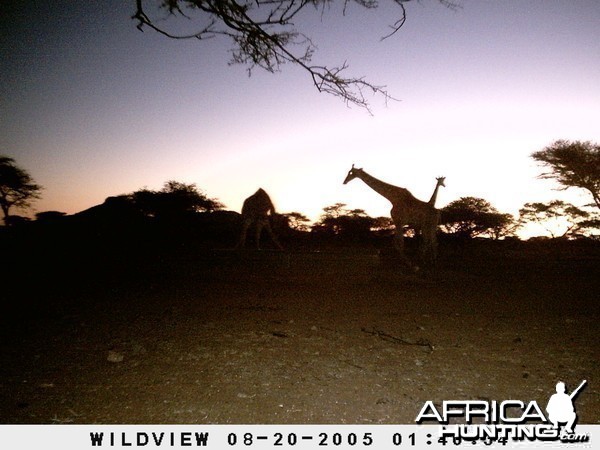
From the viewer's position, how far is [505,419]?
8.66 feet

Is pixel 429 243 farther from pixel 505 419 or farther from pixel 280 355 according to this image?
pixel 505 419

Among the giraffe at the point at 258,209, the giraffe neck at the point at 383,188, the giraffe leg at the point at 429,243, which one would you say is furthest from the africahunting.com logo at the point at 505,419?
the giraffe at the point at 258,209

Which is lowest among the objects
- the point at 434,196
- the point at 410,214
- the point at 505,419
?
the point at 505,419

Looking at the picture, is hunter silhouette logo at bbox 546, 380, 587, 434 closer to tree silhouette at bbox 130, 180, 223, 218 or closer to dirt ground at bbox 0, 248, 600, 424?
dirt ground at bbox 0, 248, 600, 424

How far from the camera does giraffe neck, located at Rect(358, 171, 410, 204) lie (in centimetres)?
1099

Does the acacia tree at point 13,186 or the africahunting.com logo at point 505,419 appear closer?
the africahunting.com logo at point 505,419

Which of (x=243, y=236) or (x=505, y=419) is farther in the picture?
(x=243, y=236)

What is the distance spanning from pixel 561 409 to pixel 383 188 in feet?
28.9

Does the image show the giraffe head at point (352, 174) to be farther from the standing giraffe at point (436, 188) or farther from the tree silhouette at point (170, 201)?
the tree silhouette at point (170, 201)

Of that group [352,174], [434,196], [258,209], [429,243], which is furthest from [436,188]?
[258,209]

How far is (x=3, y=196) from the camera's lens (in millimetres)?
24953

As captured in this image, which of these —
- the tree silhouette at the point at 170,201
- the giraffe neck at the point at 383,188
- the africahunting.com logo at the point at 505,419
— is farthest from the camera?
the tree silhouette at the point at 170,201

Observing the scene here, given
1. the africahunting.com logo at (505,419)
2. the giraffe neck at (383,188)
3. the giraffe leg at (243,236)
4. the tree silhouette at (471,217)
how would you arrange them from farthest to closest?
the tree silhouette at (471,217) → the giraffe neck at (383,188) → the giraffe leg at (243,236) → the africahunting.com logo at (505,419)

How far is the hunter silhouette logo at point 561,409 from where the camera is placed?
8.47 feet
